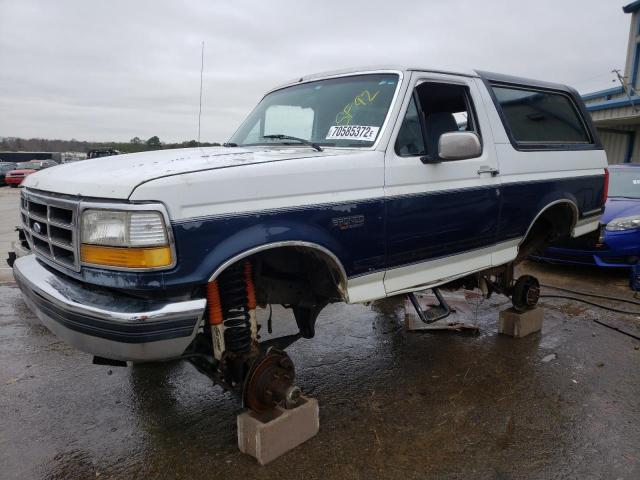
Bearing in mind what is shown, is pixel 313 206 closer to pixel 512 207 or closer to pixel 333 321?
pixel 512 207

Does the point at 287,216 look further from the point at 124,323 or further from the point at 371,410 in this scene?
the point at 371,410

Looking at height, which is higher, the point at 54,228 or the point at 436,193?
the point at 436,193

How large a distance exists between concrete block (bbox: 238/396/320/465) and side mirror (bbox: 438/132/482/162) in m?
1.75

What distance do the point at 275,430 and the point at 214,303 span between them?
828mm

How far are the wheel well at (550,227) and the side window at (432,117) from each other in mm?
1334

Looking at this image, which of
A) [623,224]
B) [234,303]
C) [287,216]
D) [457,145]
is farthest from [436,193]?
[623,224]

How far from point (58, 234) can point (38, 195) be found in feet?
1.11

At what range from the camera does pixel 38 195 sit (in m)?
2.77

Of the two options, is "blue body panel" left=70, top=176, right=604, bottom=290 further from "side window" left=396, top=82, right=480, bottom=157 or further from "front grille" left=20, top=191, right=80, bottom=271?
"side window" left=396, top=82, right=480, bottom=157

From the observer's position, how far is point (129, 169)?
2.52 metres

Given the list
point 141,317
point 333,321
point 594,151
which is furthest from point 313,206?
point 594,151

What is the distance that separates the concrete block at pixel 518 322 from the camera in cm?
468

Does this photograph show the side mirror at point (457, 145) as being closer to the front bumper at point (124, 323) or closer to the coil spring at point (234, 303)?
the coil spring at point (234, 303)

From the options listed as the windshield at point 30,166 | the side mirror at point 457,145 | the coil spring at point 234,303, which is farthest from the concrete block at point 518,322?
the windshield at point 30,166
